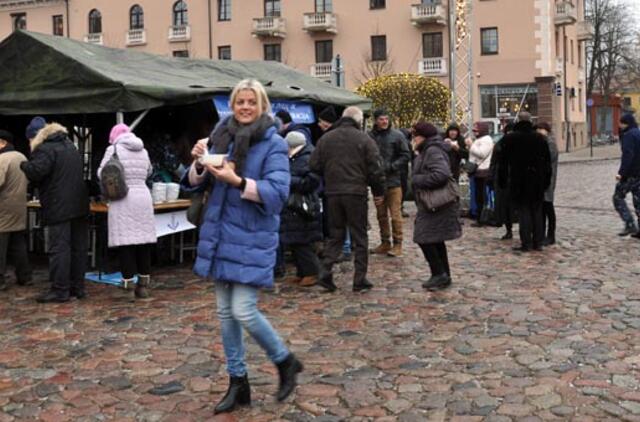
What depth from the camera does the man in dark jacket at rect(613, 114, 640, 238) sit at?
11852mm

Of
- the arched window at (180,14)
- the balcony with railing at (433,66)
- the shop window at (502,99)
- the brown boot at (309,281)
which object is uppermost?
the arched window at (180,14)

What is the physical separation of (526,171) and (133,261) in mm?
5150

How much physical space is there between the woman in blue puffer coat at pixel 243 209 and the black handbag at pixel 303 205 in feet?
12.4

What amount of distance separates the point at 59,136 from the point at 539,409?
17.6ft

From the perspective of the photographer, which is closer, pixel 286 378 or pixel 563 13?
pixel 286 378

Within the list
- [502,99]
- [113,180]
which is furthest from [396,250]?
[502,99]

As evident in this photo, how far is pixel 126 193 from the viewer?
25.8 feet

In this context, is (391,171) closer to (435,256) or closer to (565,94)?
(435,256)

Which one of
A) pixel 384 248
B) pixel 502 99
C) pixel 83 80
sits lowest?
pixel 384 248

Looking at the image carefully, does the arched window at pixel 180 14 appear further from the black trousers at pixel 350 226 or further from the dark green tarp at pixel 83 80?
the black trousers at pixel 350 226

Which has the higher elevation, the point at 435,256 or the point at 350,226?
the point at 350,226

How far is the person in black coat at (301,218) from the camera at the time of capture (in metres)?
8.37

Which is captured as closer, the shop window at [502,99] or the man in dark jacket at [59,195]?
the man in dark jacket at [59,195]

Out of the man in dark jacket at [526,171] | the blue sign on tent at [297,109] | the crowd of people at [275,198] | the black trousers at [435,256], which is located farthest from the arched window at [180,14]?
the black trousers at [435,256]
